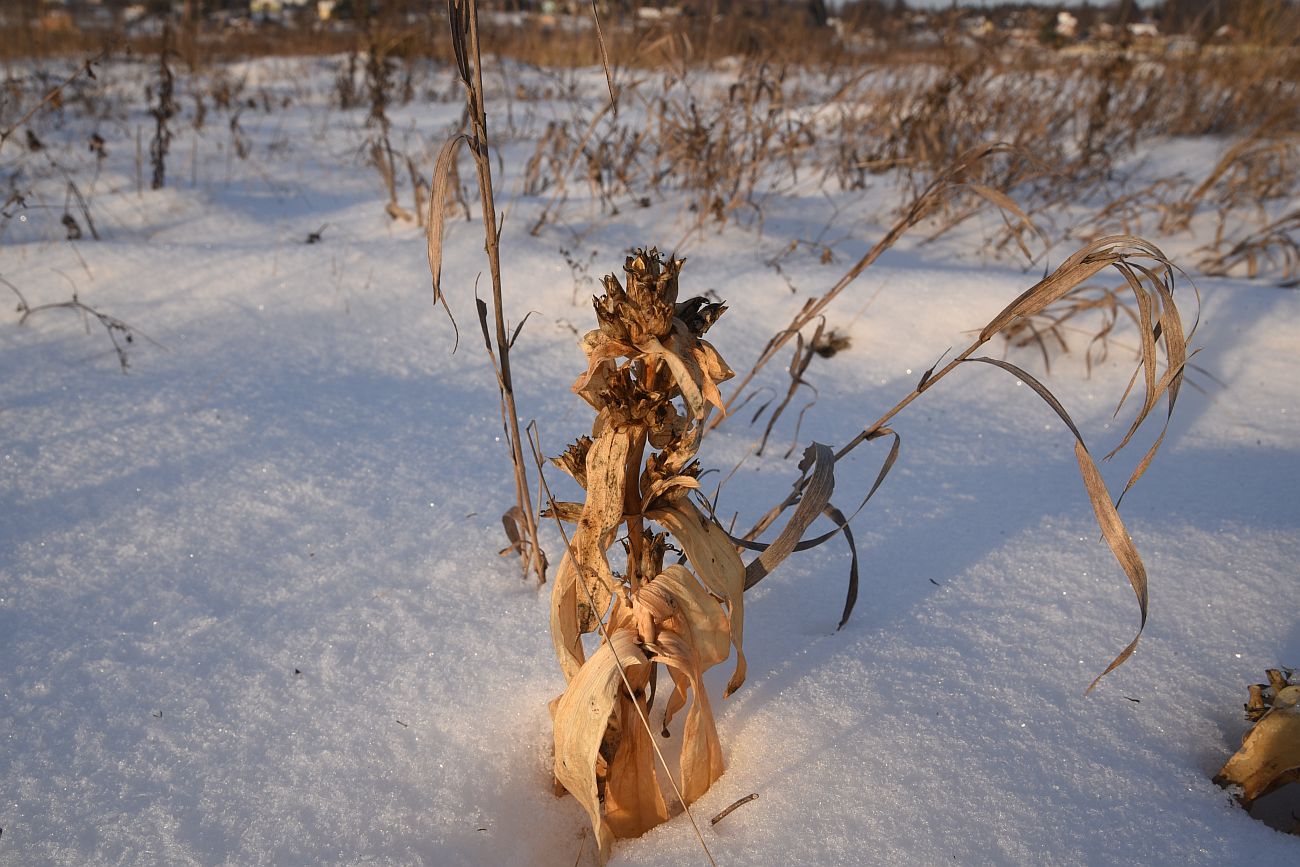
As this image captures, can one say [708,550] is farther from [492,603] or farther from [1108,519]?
[492,603]

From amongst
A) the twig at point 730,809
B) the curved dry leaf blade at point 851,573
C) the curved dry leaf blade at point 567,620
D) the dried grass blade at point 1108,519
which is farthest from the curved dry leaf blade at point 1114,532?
the curved dry leaf blade at point 567,620

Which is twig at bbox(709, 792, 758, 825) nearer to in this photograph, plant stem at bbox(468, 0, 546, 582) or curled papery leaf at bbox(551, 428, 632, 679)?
curled papery leaf at bbox(551, 428, 632, 679)

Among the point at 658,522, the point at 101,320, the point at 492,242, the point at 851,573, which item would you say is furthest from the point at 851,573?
the point at 101,320

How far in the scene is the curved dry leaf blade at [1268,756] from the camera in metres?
0.83

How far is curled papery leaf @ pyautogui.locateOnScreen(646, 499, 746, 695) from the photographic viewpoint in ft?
2.54

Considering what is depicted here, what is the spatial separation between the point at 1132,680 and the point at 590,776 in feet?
2.29

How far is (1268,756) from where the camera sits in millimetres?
844

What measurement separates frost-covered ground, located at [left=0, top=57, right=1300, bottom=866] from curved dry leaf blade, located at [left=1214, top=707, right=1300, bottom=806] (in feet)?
0.11

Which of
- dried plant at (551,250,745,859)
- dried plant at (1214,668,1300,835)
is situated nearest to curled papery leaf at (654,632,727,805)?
dried plant at (551,250,745,859)

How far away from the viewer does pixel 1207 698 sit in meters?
0.99

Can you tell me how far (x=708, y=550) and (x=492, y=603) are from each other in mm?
524

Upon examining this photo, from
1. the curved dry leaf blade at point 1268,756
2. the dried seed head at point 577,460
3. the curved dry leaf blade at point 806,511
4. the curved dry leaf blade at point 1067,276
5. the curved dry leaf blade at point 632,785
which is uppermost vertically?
the curved dry leaf blade at point 1067,276

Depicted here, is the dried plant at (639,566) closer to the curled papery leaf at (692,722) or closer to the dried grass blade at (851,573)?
the curled papery leaf at (692,722)

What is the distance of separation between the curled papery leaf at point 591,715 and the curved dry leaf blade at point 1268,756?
65 cm
